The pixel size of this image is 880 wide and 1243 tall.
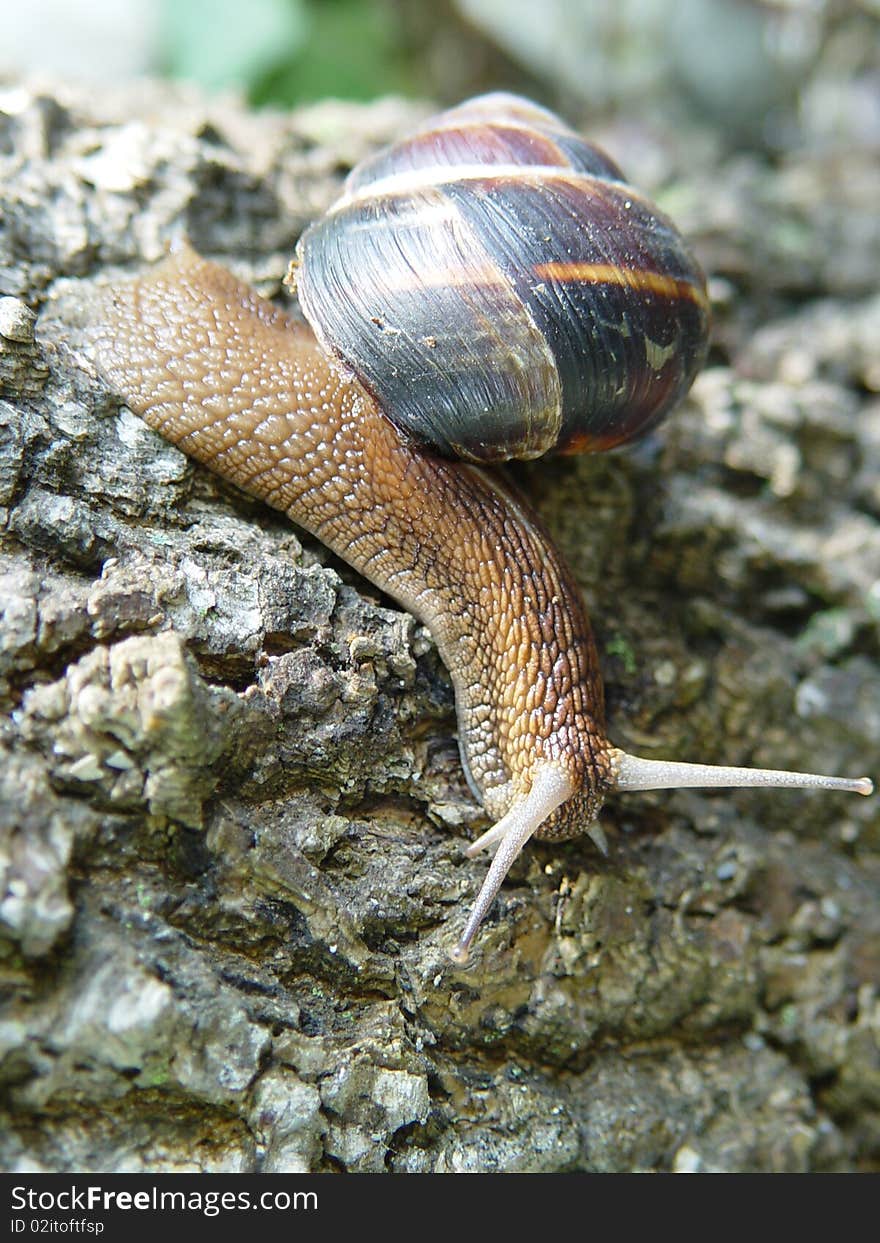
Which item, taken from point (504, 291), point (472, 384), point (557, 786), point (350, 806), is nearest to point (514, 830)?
point (557, 786)

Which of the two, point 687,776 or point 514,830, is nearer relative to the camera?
point 514,830

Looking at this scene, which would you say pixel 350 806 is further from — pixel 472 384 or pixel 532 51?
pixel 532 51

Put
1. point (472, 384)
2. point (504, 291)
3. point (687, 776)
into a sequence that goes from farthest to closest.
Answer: point (687, 776) < point (472, 384) < point (504, 291)

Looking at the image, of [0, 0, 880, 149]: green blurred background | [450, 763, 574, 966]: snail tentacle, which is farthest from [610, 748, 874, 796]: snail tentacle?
[0, 0, 880, 149]: green blurred background

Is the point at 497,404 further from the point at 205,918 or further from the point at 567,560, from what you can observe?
the point at 205,918

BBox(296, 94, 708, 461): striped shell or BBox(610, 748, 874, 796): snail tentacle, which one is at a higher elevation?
BBox(296, 94, 708, 461): striped shell

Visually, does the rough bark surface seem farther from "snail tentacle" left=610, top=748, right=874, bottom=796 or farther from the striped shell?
the striped shell
